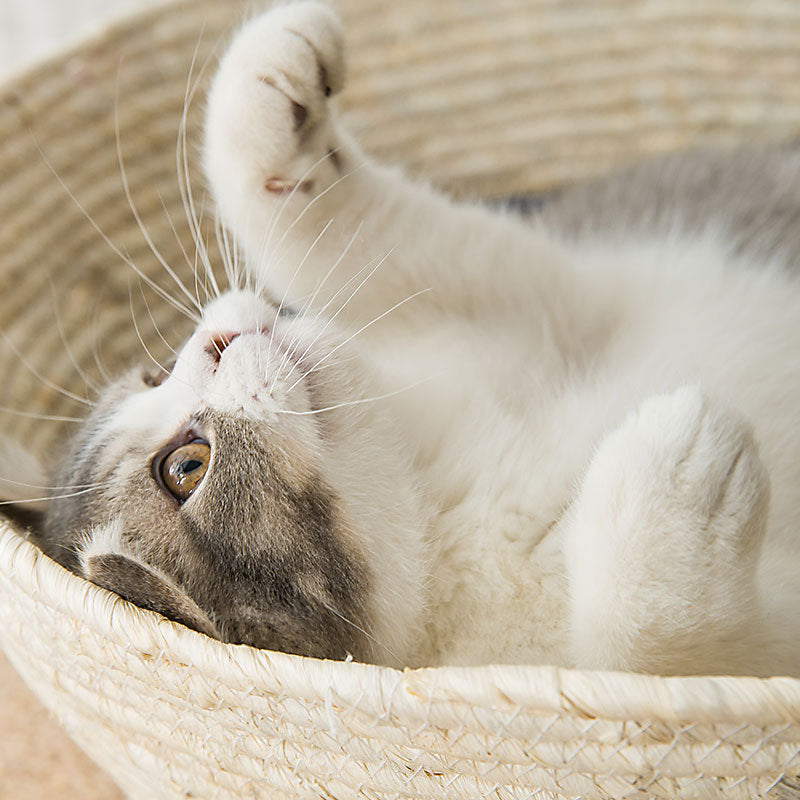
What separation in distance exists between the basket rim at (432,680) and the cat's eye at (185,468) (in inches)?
4.7

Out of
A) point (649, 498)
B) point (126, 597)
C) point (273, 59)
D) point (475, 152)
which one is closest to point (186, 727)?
point (126, 597)

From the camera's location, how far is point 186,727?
2.47ft

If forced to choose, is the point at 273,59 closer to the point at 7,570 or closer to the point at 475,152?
the point at 7,570

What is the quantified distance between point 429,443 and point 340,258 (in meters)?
0.24

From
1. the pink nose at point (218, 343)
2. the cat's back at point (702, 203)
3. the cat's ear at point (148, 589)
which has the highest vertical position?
the pink nose at point (218, 343)

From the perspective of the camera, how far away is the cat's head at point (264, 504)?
76 cm

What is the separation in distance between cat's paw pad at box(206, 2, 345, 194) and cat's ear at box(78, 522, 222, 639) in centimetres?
50

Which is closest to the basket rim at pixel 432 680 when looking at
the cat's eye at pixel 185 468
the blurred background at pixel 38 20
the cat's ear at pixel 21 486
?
the cat's eye at pixel 185 468

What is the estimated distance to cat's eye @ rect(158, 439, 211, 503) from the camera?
803 mm

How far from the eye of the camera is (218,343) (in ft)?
2.79

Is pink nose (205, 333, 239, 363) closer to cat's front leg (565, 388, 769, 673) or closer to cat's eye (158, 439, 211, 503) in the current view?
cat's eye (158, 439, 211, 503)

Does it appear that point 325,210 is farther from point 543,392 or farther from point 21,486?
point 21,486

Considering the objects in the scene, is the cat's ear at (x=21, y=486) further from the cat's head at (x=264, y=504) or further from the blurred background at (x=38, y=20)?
the blurred background at (x=38, y=20)

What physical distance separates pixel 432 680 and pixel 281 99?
26.8 inches
